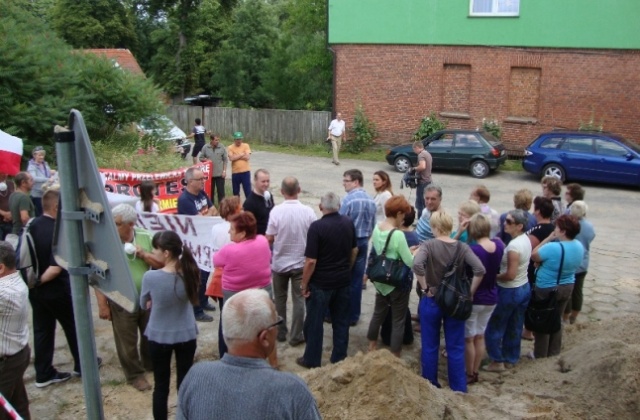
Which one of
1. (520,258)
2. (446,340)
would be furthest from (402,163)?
(446,340)

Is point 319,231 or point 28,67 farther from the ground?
point 28,67

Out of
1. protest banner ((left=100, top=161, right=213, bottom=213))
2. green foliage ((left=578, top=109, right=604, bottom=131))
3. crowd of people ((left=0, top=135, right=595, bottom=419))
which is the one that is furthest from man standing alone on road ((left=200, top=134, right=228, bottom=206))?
green foliage ((left=578, top=109, right=604, bottom=131))

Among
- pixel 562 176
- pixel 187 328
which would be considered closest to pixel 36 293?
pixel 187 328

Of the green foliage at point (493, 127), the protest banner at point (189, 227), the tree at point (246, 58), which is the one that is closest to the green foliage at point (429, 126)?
the green foliage at point (493, 127)

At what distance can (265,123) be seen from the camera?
30.4m

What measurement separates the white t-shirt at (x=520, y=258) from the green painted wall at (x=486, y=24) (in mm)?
18280

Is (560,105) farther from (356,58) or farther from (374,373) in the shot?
(374,373)

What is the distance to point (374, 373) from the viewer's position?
16.9ft

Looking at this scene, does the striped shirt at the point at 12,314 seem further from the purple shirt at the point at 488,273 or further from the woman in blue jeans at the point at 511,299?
the woman in blue jeans at the point at 511,299

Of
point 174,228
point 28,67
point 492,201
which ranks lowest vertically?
point 492,201

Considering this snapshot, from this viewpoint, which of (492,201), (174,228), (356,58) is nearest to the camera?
(174,228)

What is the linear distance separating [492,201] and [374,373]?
42.0 ft

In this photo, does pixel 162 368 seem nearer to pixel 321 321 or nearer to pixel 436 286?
pixel 321 321

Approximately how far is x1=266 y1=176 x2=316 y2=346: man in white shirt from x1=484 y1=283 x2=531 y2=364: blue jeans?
6.73 ft
